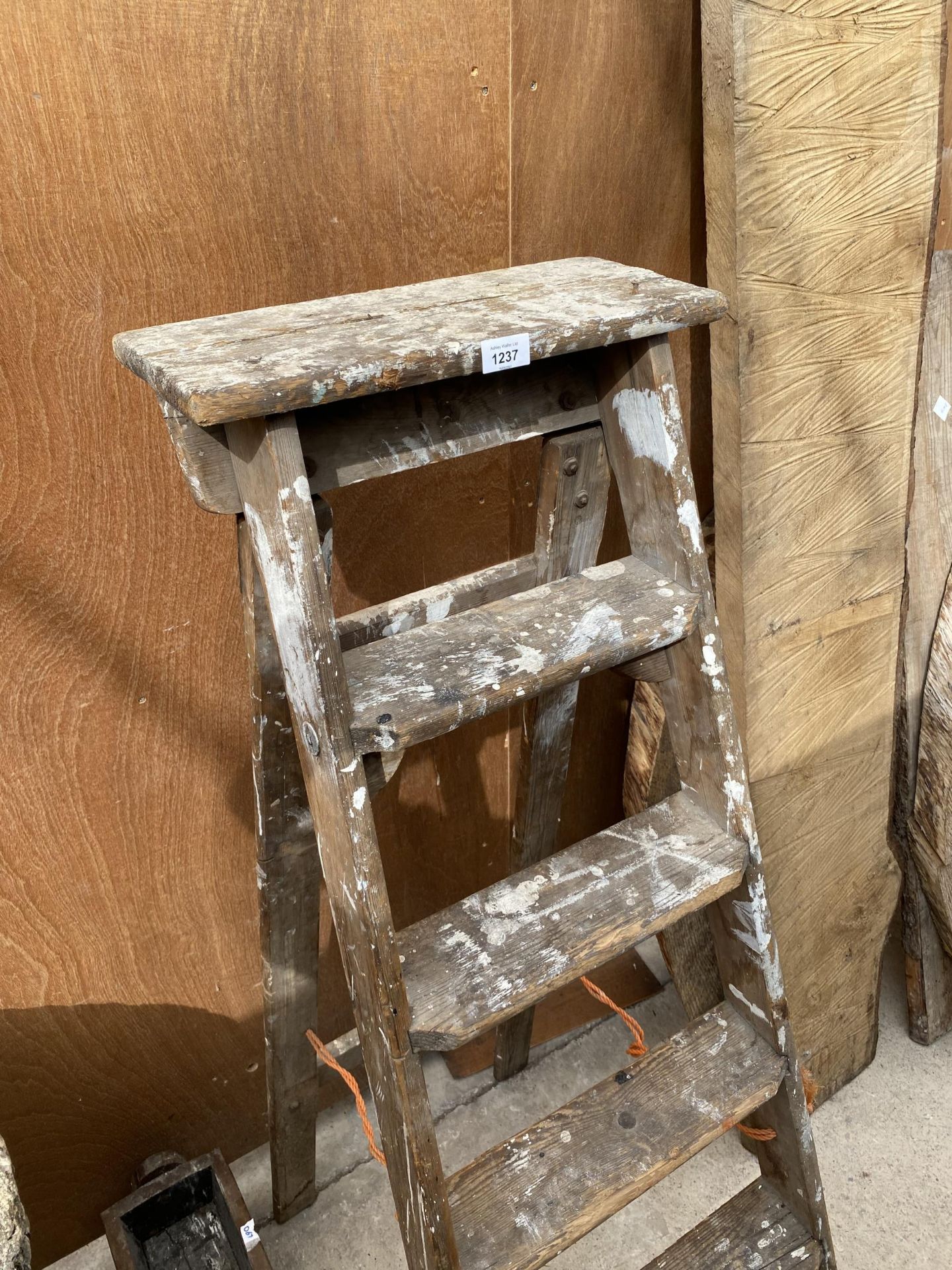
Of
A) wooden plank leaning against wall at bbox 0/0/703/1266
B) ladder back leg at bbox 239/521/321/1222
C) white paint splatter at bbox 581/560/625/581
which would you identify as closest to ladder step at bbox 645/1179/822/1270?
ladder back leg at bbox 239/521/321/1222

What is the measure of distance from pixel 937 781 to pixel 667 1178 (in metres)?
0.92

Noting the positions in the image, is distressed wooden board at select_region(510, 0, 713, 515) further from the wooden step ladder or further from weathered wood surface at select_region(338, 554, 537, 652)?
weathered wood surface at select_region(338, 554, 537, 652)

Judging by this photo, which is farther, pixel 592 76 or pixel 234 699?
pixel 234 699

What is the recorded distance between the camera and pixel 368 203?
137 centimetres

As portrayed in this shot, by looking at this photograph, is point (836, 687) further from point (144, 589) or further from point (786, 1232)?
point (144, 589)

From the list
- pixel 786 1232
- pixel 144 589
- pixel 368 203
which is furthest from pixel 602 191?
pixel 786 1232

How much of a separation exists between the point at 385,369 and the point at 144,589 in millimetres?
633

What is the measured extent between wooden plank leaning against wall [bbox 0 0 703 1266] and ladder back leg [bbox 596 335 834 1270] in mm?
446

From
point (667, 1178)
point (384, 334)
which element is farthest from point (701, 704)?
point (667, 1178)

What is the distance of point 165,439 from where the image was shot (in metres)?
1.34

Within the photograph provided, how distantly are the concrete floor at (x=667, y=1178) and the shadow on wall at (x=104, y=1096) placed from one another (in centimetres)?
12

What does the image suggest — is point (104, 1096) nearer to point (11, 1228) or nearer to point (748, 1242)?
point (11, 1228)

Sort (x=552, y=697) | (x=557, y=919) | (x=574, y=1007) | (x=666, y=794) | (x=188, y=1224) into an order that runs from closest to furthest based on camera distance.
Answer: (x=557, y=919) < (x=552, y=697) < (x=188, y=1224) < (x=666, y=794) < (x=574, y=1007)

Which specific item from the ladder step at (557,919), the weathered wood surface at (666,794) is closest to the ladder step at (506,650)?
the ladder step at (557,919)
